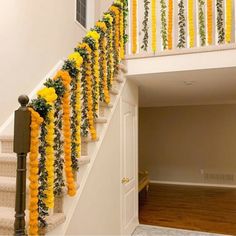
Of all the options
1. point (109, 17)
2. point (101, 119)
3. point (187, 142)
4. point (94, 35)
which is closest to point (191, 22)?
point (109, 17)

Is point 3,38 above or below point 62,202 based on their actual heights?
above

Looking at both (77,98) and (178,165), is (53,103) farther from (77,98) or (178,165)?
(178,165)

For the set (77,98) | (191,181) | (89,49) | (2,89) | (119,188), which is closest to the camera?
(77,98)

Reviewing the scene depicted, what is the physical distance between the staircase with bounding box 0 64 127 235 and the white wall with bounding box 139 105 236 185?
16.5ft

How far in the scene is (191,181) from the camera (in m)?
7.80

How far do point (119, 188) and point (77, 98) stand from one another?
1593 mm

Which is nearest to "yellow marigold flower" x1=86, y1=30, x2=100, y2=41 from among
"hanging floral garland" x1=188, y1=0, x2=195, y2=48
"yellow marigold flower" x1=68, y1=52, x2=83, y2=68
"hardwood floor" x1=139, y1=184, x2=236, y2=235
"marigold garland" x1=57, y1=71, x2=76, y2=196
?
"yellow marigold flower" x1=68, y1=52, x2=83, y2=68

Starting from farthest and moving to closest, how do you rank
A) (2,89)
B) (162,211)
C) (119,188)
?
1. (162,211)
2. (119,188)
3. (2,89)

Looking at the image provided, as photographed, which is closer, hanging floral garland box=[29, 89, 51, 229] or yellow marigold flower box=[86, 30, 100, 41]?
hanging floral garland box=[29, 89, 51, 229]

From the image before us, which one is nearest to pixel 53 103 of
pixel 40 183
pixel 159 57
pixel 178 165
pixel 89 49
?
pixel 40 183

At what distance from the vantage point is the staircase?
71.2 inches

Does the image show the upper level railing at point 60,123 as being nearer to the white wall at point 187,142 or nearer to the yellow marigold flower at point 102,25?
the yellow marigold flower at point 102,25

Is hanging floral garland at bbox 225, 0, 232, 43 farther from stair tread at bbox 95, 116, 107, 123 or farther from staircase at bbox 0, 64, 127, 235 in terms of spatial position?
stair tread at bbox 95, 116, 107, 123

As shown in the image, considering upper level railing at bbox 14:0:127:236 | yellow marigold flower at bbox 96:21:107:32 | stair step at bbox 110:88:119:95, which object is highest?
yellow marigold flower at bbox 96:21:107:32
